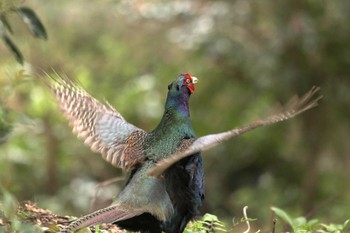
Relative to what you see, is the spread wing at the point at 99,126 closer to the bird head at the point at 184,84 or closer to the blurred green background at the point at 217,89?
the bird head at the point at 184,84

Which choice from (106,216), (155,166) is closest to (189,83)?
(155,166)

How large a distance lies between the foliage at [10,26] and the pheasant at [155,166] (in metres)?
0.89

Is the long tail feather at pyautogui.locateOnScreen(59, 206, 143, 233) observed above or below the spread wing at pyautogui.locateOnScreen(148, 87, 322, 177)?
below

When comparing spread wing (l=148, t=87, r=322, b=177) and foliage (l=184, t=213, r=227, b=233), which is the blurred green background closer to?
foliage (l=184, t=213, r=227, b=233)

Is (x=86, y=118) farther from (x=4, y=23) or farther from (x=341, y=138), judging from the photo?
(x=341, y=138)

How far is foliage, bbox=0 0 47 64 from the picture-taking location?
3770 millimetres

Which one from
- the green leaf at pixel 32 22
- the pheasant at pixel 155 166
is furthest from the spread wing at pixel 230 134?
the green leaf at pixel 32 22

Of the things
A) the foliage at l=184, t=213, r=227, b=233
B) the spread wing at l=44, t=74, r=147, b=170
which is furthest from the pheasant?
the foliage at l=184, t=213, r=227, b=233

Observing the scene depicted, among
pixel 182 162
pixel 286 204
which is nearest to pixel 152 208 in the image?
pixel 182 162

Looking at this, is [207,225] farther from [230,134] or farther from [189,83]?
[230,134]

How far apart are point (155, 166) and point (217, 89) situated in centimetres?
620

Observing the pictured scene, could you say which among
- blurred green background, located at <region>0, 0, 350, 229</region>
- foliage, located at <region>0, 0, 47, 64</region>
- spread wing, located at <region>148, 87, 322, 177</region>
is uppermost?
blurred green background, located at <region>0, 0, 350, 229</region>

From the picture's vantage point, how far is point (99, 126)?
499 cm

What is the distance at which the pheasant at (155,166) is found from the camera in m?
4.30
